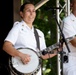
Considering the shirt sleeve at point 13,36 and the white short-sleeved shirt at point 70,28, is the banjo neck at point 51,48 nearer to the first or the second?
the white short-sleeved shirt at point 70,28

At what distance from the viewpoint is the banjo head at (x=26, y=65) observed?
123 inches

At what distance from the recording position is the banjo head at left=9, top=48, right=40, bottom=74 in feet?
10.3

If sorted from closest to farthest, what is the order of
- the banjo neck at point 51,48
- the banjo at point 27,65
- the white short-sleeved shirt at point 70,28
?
1. the banjo neck at point 51,48
2. the white short-sleeved shirt at point 70,28
3. the banjo at point 27,65

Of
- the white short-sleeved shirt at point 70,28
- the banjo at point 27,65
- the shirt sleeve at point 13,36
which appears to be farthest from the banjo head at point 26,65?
the white short-sleeved shirt at point 70,28

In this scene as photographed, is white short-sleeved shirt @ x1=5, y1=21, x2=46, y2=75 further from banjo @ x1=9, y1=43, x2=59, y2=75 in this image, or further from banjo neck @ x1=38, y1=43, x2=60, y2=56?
banjo neck @ x1=38, y1=43, x2=60, y2=56

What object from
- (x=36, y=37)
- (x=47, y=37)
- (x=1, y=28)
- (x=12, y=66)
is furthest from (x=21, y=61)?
(x=47, y=37)

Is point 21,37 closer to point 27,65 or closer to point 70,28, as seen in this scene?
point 27,65

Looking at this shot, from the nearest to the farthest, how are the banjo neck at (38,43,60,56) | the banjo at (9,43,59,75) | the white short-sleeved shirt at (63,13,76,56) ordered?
the banjo neck at (38,43,60,56) < the white short-sleeved shirt at (63,13,76,56) < the banjo at (9,43,59,75)

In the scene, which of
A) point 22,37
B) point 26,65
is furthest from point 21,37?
point 26,65

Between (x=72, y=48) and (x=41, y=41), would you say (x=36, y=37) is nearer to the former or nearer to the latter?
(x=41, y=41)

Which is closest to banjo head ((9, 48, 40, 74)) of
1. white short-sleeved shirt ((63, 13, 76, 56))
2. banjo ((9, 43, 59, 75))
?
banjo ((9, 43, 59, 75))

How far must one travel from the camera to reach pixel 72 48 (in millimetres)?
3033

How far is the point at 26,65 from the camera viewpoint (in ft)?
10.4

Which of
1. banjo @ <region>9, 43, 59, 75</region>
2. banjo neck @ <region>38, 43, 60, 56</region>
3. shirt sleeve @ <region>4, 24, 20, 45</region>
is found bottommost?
banjo @ <region>9, 43, 59, 75</region>
